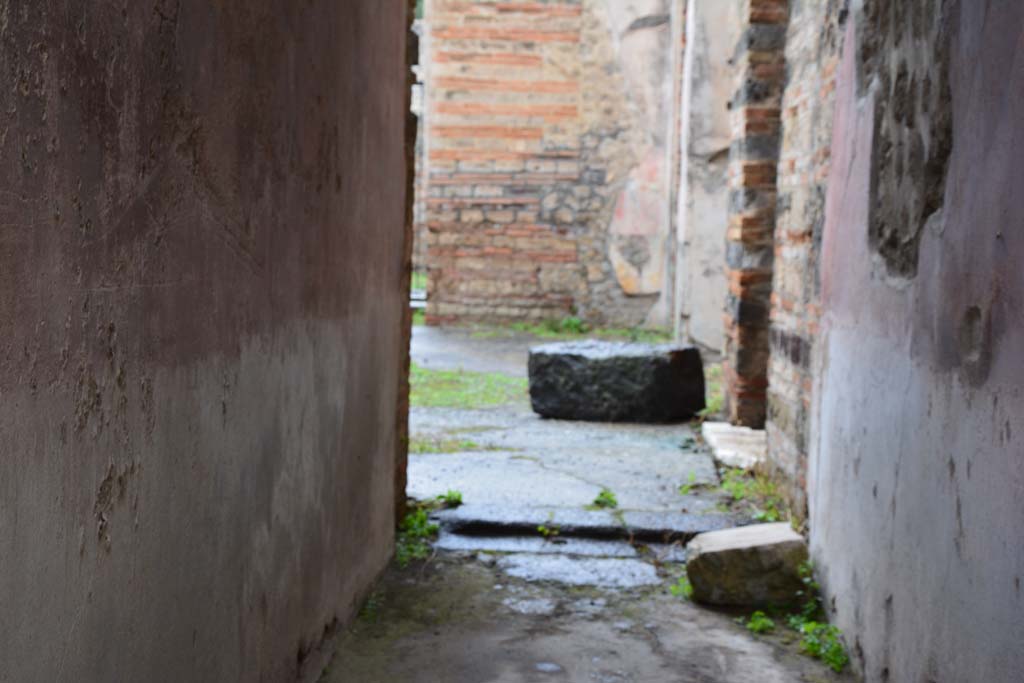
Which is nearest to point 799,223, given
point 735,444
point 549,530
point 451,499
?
point 735,444

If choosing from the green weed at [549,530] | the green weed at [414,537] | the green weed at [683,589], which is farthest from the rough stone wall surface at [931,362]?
the green weed at [414,537]

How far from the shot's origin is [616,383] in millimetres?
6805

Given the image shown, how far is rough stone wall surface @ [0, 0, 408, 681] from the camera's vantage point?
1275 mm

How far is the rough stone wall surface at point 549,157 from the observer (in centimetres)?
1208

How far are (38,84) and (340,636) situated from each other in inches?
87.5

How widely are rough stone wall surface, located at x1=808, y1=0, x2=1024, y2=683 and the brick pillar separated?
245cm

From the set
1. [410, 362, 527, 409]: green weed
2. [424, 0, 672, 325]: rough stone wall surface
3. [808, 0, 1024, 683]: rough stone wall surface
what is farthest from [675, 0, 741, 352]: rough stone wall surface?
[808, 0, 1024, 683]: rough stone wall surface

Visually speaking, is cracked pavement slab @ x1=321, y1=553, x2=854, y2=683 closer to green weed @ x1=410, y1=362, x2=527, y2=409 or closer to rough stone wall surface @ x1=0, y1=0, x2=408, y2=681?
rough stone wall surface @ x1=0, y1=0, x2=408, y2=681

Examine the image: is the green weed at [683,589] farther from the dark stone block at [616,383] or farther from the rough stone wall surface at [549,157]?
the rough stone wall surface at [549,157]

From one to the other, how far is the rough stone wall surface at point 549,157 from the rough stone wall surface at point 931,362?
8632 mm

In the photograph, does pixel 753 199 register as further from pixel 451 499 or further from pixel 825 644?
pixel 825 644

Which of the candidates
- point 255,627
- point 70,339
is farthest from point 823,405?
point 70,339

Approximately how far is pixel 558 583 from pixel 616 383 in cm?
308

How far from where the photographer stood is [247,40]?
2066mm
